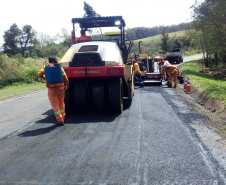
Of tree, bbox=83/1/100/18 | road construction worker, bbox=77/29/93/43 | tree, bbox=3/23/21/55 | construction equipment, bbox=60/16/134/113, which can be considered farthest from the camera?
tree, bbox=3/23/21/55

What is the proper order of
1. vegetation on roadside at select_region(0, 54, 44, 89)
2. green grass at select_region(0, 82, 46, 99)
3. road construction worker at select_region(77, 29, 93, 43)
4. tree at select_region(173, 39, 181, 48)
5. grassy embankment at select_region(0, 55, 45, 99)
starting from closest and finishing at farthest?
road construction worker at select_region(77, 29, 93, 43), green grass at select_region(0, 82, 46, 99), grassy embankment at select_region(0, 55, 45, 99), vegetation on roadside at select_region(0, 54, 44, 89), tree at select_region(173, 39, 181, 48)

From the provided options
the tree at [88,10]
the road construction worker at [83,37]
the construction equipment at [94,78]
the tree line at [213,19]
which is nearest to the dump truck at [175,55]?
the tree at [88,10]

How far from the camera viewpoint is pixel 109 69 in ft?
23.4

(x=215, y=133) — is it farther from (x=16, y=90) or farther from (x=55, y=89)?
(x=16, y=90)

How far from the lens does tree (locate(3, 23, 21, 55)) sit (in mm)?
43156

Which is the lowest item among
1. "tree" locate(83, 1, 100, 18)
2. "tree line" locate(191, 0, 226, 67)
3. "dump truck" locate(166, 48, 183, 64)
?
"dump truck" locate(166, 48, 183, 64)

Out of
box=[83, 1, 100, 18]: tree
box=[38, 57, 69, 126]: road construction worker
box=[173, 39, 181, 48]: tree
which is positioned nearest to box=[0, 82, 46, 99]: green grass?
box=[38, 57, 69, 126]: road construction worker

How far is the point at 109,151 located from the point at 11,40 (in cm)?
4239

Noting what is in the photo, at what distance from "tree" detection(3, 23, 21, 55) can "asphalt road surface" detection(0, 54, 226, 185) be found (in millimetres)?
38845

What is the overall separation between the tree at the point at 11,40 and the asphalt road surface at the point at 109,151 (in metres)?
38.8

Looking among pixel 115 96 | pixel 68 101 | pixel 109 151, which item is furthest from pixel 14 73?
pixel 109 151

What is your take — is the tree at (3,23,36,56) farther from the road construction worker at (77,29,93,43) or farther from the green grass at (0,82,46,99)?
the road construction worker at (77,29,93,43)

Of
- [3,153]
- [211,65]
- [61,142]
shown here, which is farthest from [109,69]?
[211,65]

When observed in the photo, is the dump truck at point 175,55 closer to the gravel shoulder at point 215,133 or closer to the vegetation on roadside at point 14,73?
the vegetation on roadside at point 14,73
